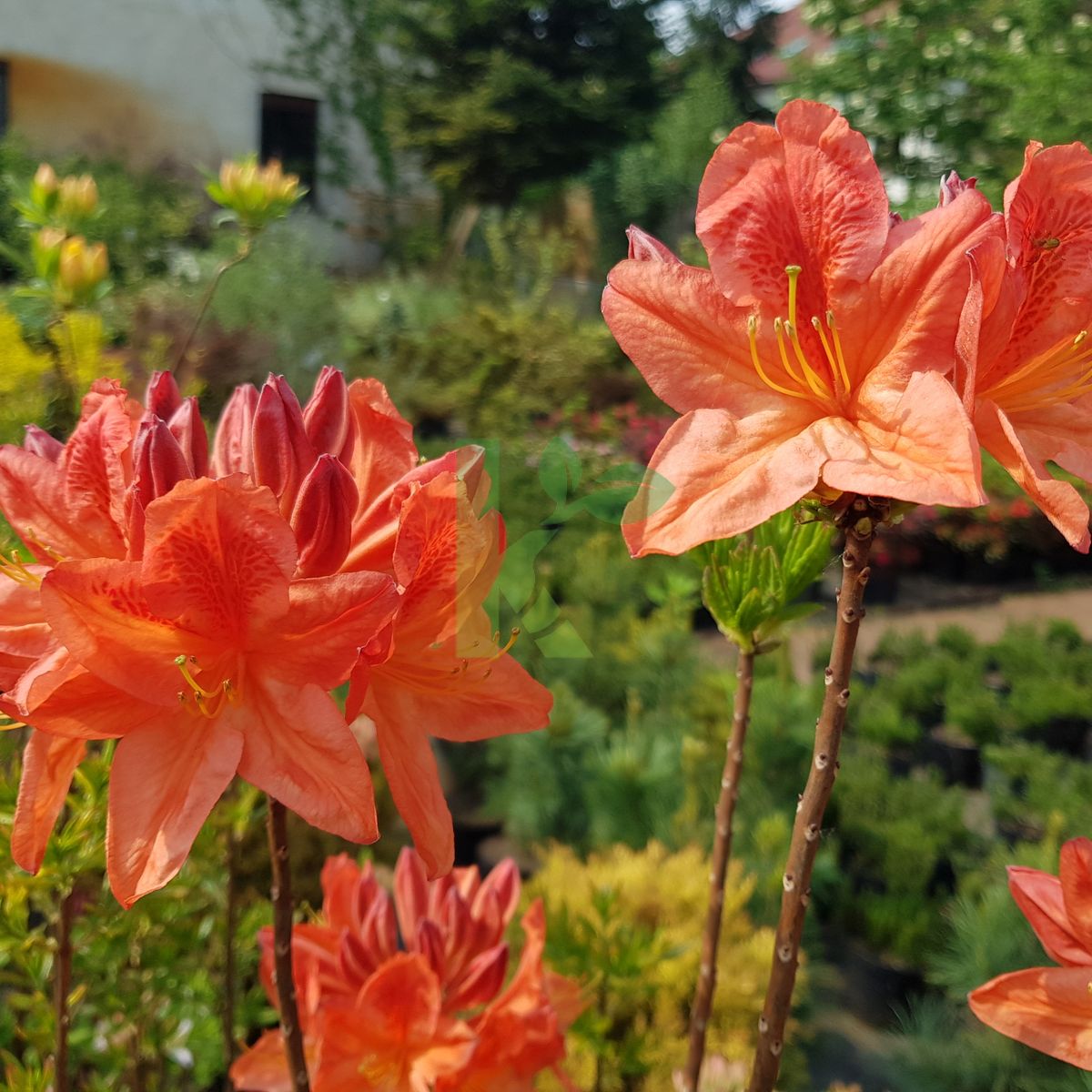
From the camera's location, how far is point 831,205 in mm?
512

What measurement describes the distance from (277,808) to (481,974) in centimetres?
34

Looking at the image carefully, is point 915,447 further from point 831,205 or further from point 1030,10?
point 1030,10

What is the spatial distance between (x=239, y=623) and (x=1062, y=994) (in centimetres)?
52

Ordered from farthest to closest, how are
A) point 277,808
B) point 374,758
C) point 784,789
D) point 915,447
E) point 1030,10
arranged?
point 1030,10 < point 784,789 < point 374,758 < point 277,808 < point 915,447

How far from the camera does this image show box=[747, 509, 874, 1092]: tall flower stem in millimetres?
455

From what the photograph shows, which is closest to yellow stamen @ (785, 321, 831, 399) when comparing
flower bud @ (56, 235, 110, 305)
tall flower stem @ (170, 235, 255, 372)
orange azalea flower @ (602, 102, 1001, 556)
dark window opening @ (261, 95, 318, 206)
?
orange azalea flower @ (602, 102, 1001, 556)

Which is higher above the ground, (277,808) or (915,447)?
(915,447)

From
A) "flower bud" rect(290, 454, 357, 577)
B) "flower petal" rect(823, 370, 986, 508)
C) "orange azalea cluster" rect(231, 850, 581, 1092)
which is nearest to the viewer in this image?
"flower petal" rect(823, 370, 986, 508)

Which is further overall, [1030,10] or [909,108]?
[909,108]

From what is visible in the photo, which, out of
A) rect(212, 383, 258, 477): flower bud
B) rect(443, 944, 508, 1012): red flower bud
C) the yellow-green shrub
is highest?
rect(212, 383, 258, 477): flower bud

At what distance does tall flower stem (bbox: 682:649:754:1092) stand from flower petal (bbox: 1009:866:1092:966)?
18 centimetres

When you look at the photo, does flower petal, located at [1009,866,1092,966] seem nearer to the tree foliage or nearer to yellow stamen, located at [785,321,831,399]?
yellow stamen, located at [785,321,831,399]

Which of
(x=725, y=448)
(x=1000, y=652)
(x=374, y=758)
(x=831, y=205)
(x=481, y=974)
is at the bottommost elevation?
(x=1000, y=652)

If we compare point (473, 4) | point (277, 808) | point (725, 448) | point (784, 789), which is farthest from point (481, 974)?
point (473, 4)
